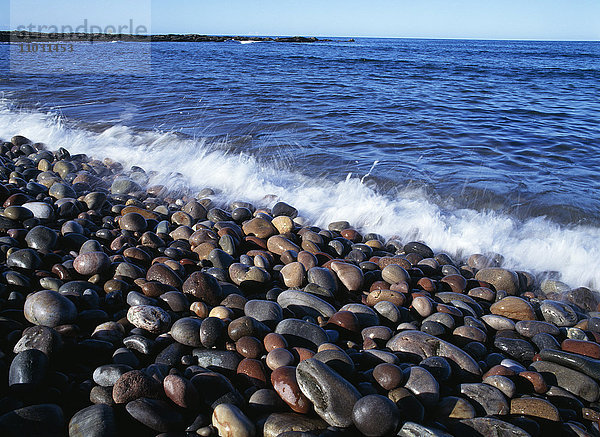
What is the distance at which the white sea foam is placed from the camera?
4.03m

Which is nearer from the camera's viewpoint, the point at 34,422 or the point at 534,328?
the point at 34,422

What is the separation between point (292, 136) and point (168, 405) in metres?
6.23

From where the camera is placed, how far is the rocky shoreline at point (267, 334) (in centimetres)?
179

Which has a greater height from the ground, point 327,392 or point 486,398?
point 327,392

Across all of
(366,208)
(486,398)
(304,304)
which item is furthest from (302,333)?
(366,208)

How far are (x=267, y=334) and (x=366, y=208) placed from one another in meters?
2.72

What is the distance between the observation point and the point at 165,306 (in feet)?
8.46

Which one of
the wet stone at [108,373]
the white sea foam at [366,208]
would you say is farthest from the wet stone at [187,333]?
the white sea foam at [366,208]

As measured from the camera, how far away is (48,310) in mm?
2217

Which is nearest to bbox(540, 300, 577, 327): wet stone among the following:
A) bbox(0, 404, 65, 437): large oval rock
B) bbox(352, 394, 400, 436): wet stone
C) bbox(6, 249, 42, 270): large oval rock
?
bbox(352, 394, 400, 436): wet stone

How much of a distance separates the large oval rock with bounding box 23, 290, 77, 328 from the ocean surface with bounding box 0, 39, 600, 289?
276 cm

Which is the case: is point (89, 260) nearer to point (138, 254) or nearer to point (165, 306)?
point (138, 254)

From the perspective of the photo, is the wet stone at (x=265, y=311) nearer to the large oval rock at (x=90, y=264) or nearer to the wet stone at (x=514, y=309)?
the large oval rock at (x=90, y=264)

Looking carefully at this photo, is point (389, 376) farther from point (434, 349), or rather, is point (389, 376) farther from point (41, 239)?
point (41, 239)
